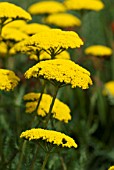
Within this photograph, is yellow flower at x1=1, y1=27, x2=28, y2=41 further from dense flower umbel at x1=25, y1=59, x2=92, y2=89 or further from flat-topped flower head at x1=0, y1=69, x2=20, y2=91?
dense flower umbel at x1=25, y1=59, x2=92, y2=89

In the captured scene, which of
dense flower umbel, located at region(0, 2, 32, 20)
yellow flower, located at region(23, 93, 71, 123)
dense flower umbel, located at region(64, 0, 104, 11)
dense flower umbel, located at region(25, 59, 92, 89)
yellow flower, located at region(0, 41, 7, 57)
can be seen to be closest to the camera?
dense flower umbel, located at region(25, 59, 92, 89)

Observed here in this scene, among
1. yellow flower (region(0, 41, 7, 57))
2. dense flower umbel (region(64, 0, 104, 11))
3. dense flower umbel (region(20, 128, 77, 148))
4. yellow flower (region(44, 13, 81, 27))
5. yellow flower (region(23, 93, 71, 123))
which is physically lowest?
dense flower umbel (region(20, 128, 77, 148))

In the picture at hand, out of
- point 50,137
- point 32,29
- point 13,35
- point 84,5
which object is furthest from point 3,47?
point 50,137

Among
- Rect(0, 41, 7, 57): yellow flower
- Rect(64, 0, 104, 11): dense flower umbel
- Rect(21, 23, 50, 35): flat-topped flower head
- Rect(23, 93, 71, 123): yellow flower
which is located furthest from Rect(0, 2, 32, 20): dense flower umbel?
Rect(64, 0, 104, 11): dense flower umbel

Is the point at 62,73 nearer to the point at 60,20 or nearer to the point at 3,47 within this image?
the point at 3,47

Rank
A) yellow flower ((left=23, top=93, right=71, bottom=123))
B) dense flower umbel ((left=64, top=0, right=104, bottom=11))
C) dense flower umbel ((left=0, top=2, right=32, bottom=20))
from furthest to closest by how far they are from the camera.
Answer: dense flower umbel ((left=64, top=0, right=104, bottom=11)) → yellow flower ((left=23, top=93, right=71, bottom=123)) → dense flower umbel ((left=0, top=2, right=32, bottom=20))

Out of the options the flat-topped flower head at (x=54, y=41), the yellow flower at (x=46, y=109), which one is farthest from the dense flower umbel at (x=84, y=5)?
the flat-topped flower head at (x=54, y=41)

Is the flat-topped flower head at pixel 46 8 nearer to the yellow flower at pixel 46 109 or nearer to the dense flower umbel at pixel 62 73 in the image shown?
the yellow flower at pixel 46 109
